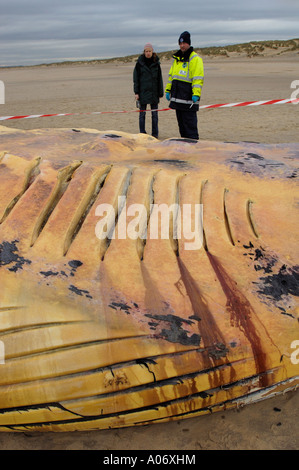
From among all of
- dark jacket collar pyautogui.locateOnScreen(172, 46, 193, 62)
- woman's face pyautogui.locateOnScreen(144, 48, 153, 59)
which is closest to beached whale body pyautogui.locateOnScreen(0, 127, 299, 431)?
dark jacket collar pyautogui.locateOnScreen(172, 46, 193, 62)

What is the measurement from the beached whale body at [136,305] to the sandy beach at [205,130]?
0.08 metres

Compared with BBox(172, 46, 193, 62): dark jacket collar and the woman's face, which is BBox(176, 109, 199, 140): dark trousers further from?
the woman's face

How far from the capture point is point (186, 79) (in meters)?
5.17

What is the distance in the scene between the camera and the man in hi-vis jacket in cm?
502

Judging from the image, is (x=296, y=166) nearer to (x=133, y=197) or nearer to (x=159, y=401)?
(x=133, y=197)

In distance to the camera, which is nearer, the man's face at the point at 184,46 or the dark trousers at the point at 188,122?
the man's face at the point at 184,46

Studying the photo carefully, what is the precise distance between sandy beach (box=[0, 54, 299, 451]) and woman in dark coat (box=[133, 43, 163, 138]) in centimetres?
77

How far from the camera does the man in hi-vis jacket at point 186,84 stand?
5020 mm

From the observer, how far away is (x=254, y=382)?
1.67m

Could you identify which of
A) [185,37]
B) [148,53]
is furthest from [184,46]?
[148,53]

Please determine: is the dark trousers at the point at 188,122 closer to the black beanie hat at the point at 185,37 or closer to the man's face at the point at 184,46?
the man's face at the point at 184,46

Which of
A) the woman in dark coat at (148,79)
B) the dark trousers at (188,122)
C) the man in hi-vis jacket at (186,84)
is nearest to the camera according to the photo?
the man in hi-vis jacket at (186,84)

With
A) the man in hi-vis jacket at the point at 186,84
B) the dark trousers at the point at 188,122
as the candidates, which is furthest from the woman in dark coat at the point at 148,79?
the dark trousers at the point at 188,122

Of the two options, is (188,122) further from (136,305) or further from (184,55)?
(136,305)
